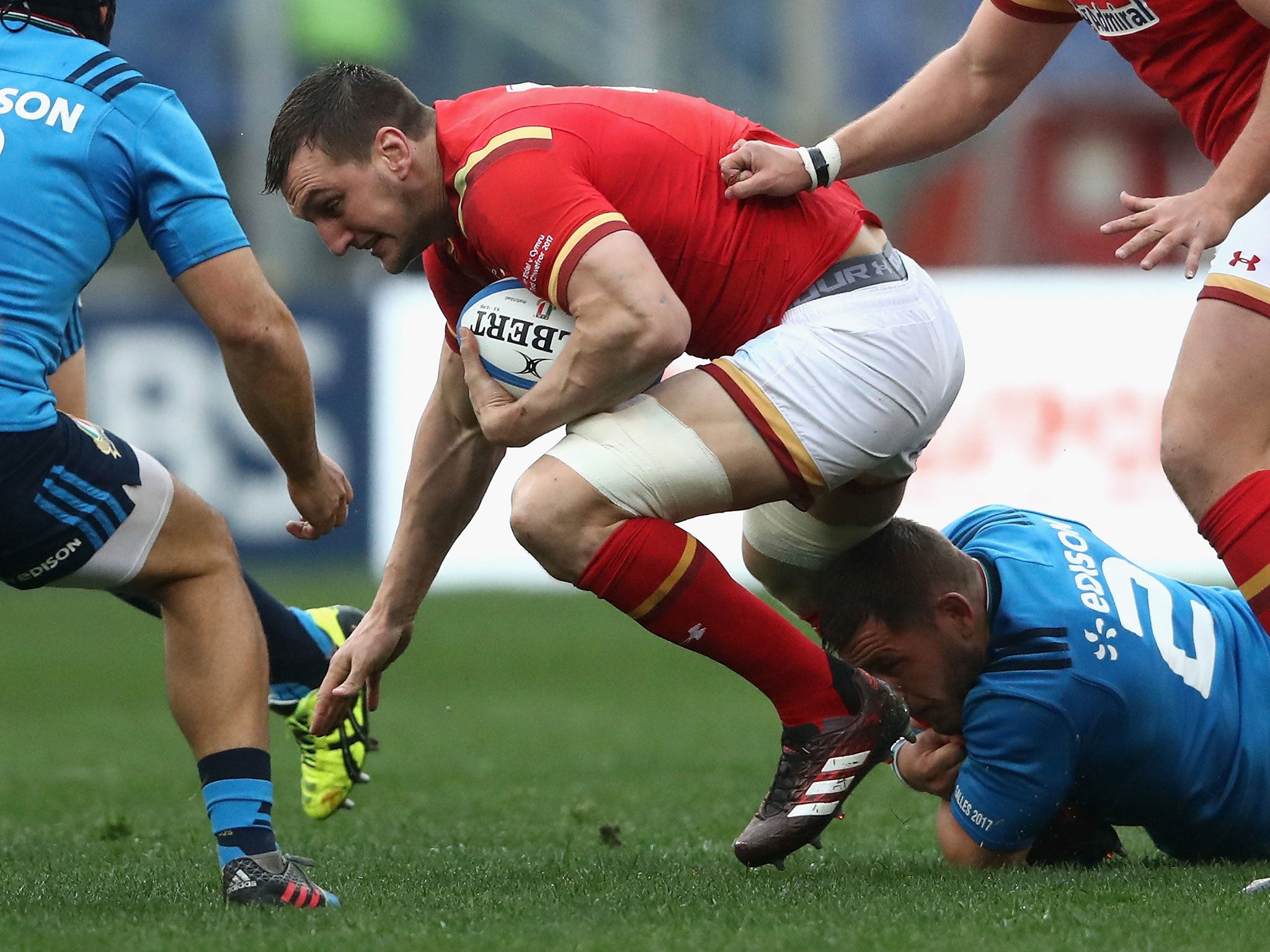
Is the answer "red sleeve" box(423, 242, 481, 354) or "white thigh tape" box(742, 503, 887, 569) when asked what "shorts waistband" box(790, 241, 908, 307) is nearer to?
"white thigh tape" box(742, 503, 887, 569)

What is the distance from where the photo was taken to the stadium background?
3529mm

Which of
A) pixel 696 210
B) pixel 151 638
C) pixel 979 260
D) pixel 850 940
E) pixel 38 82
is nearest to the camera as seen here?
pixel 850 940

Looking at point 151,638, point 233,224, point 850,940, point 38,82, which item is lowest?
point 151,638

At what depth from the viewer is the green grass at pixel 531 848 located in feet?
10.6

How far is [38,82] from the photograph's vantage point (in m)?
3.48

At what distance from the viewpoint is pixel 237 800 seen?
3611 mm

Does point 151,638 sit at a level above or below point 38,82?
below

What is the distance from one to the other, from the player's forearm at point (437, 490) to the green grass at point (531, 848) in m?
0.73

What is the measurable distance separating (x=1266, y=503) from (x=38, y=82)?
2533 mm

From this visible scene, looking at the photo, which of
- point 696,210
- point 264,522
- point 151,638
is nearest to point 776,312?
point 696,210

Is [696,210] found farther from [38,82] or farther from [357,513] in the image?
[357,513]

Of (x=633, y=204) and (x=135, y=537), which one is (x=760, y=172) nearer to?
(x=633, y=204)

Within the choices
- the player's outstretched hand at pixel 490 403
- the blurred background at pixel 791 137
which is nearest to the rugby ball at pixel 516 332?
the player's outstretched hand at pixel 490 403

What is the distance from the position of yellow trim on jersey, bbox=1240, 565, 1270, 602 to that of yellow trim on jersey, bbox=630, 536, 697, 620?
3.68ft
